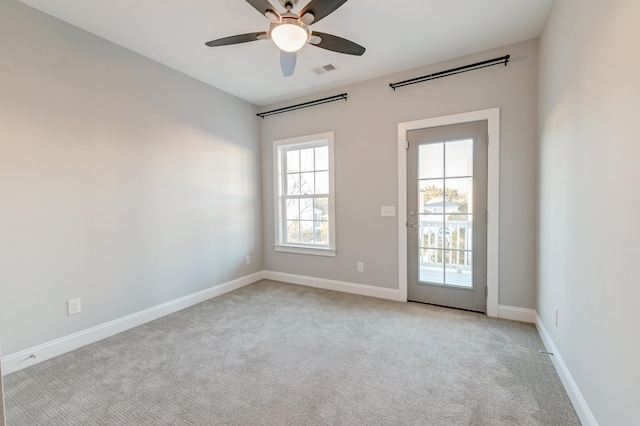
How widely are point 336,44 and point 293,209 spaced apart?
8.51 feet

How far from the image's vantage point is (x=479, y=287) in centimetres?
297

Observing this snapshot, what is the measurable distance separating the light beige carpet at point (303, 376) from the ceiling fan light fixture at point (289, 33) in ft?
7.73

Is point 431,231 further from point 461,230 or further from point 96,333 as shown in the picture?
point 96,333

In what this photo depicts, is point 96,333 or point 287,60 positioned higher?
point 287,60

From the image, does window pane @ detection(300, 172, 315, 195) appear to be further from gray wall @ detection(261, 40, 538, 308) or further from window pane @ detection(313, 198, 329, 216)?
gray wall @ detection(261, 40, 538, 308)

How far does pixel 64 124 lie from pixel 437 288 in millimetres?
4015

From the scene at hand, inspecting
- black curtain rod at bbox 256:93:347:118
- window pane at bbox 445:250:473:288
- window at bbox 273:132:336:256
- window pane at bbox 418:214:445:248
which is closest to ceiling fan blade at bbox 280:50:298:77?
black curtain rod at bbox 256:93:347:118

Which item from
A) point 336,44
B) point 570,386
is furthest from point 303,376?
point 336,44

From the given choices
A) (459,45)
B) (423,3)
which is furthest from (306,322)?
(459,45)

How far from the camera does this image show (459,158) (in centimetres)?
302

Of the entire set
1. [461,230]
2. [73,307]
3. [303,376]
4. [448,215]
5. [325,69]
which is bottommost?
[303,376]

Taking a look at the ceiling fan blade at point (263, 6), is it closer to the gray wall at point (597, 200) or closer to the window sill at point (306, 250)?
the gray wall at point (597, 200)

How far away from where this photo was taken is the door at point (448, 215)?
116 inches

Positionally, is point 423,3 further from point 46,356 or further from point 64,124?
point 46,356
